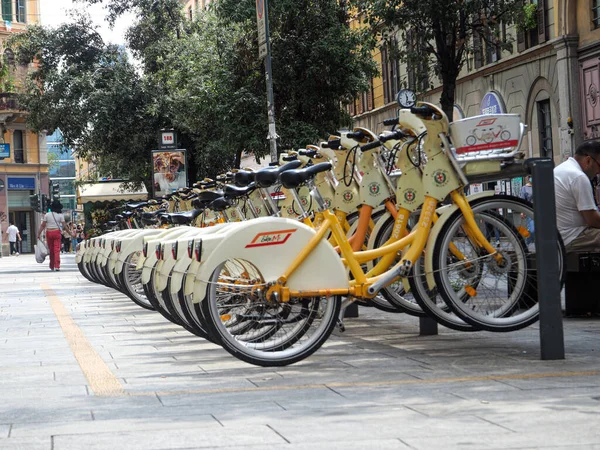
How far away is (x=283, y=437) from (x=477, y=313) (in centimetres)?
307

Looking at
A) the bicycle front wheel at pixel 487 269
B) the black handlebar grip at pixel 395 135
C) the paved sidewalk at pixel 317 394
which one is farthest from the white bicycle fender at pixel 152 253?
the bicycle front wheel at pixel 487 269

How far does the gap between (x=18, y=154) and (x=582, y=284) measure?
221 ft

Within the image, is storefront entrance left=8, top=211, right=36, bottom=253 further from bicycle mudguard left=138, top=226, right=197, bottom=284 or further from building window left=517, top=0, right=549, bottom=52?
bicycle mudguard left=138, top=226, right=197, bottom=284

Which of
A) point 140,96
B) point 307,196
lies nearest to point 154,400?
point 307,196

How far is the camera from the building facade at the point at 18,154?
71.6 m

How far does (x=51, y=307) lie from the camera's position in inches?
581

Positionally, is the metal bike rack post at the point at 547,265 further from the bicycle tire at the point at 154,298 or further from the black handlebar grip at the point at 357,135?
the bicycle tire at the point at 154,298

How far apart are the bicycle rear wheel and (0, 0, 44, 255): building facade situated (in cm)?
6559

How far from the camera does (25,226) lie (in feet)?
240

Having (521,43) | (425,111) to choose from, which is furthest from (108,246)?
(521,43)

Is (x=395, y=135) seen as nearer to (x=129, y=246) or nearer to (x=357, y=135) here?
(x=357, y=135)

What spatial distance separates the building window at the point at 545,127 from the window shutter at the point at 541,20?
5.00ft

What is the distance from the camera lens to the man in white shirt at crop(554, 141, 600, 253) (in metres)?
9.71

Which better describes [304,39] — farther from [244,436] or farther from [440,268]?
[244,436]
